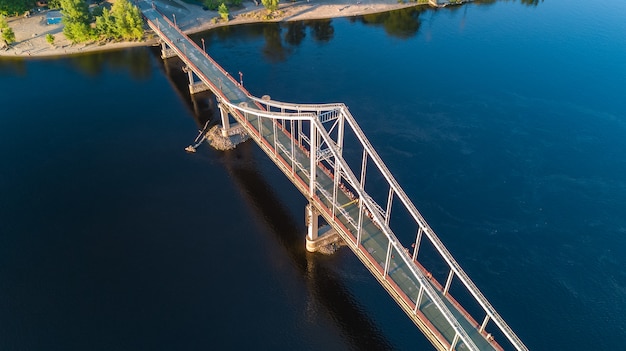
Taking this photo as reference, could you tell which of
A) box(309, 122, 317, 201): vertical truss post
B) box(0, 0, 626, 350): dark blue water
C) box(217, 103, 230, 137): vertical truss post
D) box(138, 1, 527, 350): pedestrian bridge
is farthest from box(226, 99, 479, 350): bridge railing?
box(0, 0, 626, 350): dark blue water

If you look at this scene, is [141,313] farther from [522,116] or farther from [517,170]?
[522,116]

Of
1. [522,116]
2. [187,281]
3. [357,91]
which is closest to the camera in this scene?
[187,281]

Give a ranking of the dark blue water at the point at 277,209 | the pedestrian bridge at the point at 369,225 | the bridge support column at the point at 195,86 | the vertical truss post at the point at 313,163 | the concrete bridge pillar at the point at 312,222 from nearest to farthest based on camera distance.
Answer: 1. the pedestrian bridge at the point at 369,225
2. the vertical truss post at the point at 313,163
3. the dark blue water at the point at 277,209
4. the concrete bridge pillar at the point at 312,222
5. the bridge support column at the point at 195,86

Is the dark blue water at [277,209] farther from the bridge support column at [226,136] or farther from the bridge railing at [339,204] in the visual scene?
the bridge railing at [339,204]

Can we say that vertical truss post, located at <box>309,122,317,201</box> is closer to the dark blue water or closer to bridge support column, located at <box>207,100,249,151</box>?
the dark blue water

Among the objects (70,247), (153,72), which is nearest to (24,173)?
(70,247)

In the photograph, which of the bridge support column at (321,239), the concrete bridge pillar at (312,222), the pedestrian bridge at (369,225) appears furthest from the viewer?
the bridge support column at (321,239)

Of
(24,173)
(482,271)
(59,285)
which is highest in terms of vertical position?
(24,173)

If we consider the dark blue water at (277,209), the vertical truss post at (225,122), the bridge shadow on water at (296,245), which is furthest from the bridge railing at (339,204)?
the dark blue water at (277,209)
